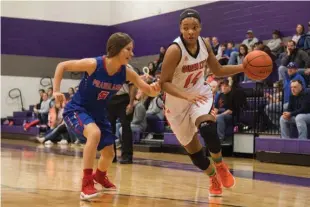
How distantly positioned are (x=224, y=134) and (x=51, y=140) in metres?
6.02

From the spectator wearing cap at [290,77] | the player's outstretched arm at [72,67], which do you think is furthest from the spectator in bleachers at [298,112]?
the player's outstretched arm at [72,67]

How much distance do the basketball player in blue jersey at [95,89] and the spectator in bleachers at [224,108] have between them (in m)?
6.13

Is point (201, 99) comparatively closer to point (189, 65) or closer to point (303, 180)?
point (189, 65)

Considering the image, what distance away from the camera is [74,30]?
22281 mm

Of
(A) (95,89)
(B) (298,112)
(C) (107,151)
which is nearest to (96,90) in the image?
(A) (95,89)

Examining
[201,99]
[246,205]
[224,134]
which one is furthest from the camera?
[224,134]

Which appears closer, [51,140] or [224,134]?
[224,134]

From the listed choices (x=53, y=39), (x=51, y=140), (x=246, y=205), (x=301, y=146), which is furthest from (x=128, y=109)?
(x=53, y=39)

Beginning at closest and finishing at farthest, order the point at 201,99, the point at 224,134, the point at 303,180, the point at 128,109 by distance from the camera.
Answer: the point at 201,99 < the point at 303,180 < the point at 128,109 < the point at 224,134

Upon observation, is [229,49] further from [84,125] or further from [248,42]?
[84,125]

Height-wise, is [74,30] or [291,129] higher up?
[74,30]

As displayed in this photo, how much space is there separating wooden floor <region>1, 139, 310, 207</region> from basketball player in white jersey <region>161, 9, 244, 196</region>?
1.12 ft

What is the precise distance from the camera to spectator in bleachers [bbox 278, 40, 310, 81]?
11.6 m

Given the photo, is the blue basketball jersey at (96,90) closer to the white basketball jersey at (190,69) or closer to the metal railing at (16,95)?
the white basketball jersey at (190,69)
